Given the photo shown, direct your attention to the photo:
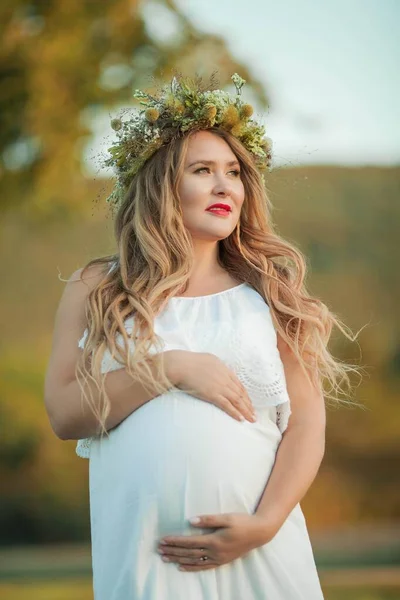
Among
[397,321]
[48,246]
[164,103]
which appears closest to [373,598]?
[397,321]

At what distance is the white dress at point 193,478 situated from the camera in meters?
2.24

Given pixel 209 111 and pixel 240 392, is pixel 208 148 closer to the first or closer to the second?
pixel 209 111

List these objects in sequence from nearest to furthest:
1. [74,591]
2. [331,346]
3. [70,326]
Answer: [70,326]
[74,591]
[331,346]

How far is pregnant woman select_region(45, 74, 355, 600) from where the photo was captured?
2258mm

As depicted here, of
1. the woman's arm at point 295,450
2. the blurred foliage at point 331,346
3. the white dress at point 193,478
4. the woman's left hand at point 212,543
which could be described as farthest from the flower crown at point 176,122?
the blurred foliage at point 331,346

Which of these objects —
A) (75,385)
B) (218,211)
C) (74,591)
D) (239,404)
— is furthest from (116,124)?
(74,591)

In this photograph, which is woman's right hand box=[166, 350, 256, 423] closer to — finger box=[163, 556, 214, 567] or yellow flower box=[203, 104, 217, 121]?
finger box=[163, 556, 214, 567]

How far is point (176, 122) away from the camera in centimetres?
269

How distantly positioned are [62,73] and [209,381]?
5126 mm

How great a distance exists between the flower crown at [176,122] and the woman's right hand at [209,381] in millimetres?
716

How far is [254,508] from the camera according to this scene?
91.4 inches

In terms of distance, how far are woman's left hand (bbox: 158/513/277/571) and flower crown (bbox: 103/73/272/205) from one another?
3.65 feet

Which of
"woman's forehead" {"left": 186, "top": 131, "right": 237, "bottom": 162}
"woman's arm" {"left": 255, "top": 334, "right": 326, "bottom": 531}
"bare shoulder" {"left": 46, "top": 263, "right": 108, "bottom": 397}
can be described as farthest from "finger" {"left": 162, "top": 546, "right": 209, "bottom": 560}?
"woman's forehead" {"left": 186, "top": 131, "right": 237, "bottom": 162}

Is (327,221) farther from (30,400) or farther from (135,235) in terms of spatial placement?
(135,235)
